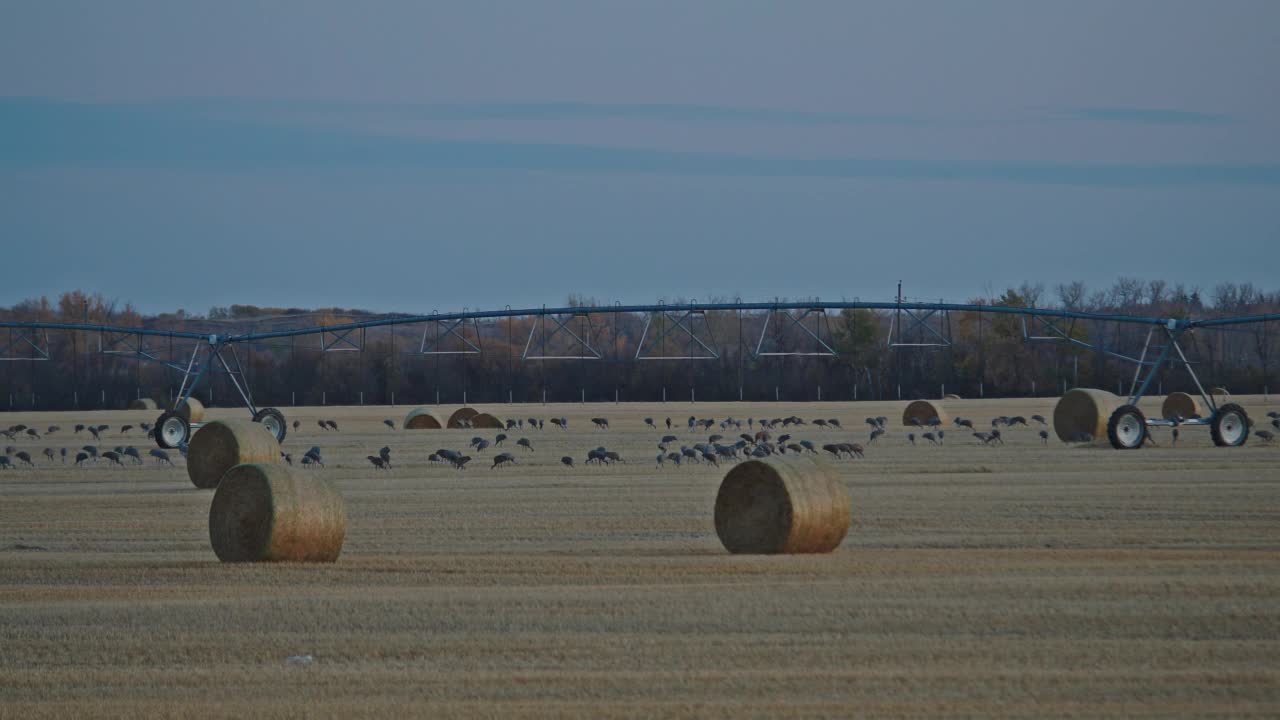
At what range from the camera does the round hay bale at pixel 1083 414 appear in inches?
1513

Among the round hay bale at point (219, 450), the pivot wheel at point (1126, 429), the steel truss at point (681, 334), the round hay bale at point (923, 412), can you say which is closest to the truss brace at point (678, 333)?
the steel truss at point (681, 334)

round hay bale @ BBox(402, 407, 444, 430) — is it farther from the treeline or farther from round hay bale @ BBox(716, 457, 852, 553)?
round hay bale @ BBox(716, 457, 852, 553)

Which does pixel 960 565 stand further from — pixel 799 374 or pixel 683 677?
pixel 799 374

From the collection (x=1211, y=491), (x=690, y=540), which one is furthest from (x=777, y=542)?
(x=1211, y=491)

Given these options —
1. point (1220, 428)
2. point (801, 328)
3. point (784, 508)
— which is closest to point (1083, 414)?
point (1220, 428)

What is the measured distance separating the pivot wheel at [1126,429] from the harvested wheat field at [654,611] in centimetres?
899

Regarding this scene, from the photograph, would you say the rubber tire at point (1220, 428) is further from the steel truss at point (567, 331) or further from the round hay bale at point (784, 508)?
the round hay bale at point (784, 508)

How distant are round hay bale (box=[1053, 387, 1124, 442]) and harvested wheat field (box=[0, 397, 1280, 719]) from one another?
12967 mm

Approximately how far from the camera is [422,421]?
182 feet

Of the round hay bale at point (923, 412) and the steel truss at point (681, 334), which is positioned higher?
the steel truss at point (681, 334)

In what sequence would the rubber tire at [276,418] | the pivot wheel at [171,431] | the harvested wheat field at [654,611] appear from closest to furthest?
1. the harvested wheat field at [654,611]
2. the pivot wheel at [171,431]
3. the rubber tire at [276,418]

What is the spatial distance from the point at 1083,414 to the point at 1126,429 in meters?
4.07

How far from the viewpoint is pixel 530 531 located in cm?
2008

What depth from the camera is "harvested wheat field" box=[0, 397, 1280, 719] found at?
10.4m
